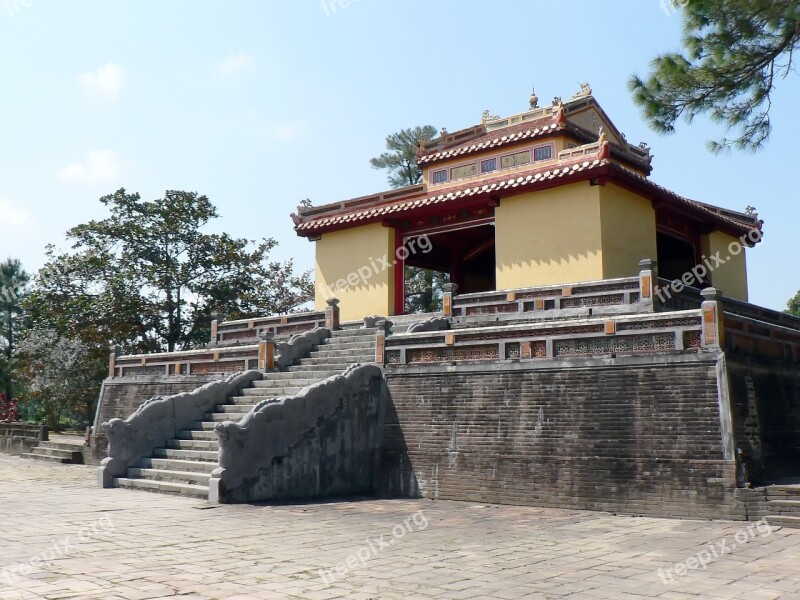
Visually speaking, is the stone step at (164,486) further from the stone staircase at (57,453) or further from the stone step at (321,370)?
the stone staircase at (57,453)

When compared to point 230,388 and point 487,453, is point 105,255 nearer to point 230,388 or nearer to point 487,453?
point 230,388

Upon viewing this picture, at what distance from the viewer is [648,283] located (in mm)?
12648

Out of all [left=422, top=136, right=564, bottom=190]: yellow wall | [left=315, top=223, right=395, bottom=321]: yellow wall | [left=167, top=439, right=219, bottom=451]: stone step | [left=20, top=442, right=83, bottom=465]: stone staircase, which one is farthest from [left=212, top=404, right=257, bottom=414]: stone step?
[left=422, top=136, right=564, bottom=190]: yellow wall

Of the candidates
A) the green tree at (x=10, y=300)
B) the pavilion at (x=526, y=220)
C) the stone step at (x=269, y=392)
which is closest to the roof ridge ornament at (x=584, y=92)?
the pavilion at (x=526, y=220)

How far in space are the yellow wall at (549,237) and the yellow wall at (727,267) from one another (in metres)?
5.72

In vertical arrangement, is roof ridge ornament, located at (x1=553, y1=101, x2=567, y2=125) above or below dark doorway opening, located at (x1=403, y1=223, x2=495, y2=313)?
above

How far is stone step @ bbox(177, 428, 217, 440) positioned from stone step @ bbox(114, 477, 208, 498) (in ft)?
3.51

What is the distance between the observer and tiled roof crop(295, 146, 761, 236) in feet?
49.9

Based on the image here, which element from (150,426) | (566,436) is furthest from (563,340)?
(150,426)

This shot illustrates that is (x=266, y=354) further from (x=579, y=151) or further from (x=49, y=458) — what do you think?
(x=579, y=151)

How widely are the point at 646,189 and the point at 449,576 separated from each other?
1201 centimetres

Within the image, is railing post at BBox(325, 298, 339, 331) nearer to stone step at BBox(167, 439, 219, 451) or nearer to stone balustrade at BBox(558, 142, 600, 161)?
stone step at BBox(167, 439, 219, 451)

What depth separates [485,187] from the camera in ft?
54.7

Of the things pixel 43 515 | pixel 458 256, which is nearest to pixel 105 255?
pixel 458 256
